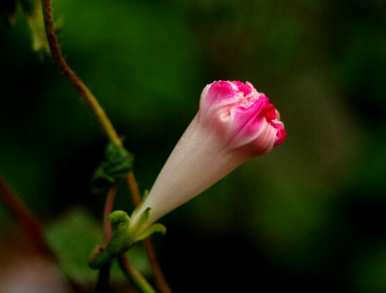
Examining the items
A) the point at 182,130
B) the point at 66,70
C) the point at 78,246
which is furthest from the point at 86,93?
the point at 182,130

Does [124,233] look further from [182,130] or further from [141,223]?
[182,130]

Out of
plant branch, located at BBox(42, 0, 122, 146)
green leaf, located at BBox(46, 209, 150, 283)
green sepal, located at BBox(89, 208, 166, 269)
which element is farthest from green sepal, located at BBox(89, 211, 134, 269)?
green leaf, located at BBox(46, 209, 150, 283)

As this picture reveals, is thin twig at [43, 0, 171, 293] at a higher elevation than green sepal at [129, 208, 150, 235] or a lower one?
higher

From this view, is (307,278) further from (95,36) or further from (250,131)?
(250,131)

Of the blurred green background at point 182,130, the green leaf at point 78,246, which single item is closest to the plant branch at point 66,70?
the green leaf at point 78,246

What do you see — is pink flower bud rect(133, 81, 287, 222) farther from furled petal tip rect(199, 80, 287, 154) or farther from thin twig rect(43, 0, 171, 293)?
thin twig rect(43, 0, 171, 293)

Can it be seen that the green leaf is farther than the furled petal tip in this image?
Yes

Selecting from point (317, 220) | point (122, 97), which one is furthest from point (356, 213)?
point (122, 97)
